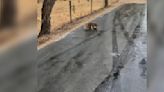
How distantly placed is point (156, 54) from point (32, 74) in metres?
0.23

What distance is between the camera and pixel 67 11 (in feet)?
68.9

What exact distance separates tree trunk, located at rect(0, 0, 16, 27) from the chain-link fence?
17.3m

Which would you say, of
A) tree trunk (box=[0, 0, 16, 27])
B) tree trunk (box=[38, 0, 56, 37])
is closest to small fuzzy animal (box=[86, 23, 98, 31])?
tree trunk (box=[38, 0, 56, 37])

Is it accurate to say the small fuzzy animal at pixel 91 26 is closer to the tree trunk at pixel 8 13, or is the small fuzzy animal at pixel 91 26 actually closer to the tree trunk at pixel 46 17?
the tree trunk at pixel 46 17

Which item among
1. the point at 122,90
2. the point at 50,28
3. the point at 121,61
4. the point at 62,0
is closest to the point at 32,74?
the point at 122,90

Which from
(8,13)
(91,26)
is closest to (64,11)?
(91,26)

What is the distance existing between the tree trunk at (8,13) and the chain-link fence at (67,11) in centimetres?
1732

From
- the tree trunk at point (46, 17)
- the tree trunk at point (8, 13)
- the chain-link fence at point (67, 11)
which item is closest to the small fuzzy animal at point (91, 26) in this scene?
the chain-link fence at point (67, 11)

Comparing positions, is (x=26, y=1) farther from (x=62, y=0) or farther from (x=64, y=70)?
(x=62, y=0)

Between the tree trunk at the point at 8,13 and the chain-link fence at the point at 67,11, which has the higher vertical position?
the tree trunk at the point at 8,13

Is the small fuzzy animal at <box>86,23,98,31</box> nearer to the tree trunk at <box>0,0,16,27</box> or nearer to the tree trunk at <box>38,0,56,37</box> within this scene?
the tree trunk at <box>38,0,56,37</box>

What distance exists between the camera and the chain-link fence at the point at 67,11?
63.3ft

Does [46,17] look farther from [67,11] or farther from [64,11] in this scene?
[67,11]

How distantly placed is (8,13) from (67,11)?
2043 centimetres
